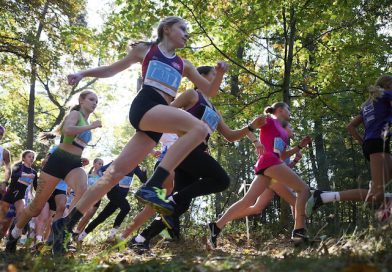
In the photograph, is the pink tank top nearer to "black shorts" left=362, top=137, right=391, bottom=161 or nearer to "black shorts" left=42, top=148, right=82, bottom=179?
"black shorts" left=362, top=137, right=391, bottom=161

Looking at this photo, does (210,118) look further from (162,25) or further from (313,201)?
(313,201)

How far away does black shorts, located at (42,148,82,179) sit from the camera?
4.93 metres

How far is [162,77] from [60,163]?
2.15m

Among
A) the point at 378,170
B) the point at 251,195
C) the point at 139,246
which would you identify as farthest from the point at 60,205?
the point at 378,170

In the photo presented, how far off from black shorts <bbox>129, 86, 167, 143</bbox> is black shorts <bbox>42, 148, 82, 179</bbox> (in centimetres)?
191

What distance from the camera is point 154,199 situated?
115 inches

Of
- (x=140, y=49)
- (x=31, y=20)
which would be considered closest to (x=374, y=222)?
(x=140, y=49)

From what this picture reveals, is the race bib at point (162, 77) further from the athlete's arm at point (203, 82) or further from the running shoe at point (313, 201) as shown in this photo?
the running shoe at point (313, 201)

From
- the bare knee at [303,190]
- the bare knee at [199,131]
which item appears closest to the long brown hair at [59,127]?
the bare knee at [199,131]

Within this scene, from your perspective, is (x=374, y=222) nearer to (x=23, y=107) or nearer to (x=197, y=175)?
(x=197, y=175)

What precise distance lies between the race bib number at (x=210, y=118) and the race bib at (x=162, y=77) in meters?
1.10

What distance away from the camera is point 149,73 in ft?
11.7

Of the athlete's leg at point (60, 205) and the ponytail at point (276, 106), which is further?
the athlete's leg at point (60, 205)

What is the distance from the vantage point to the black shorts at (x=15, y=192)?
7.48m
